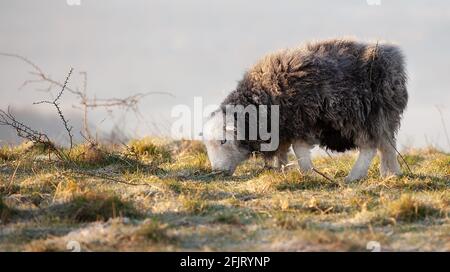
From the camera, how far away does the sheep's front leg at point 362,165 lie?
9344 mm

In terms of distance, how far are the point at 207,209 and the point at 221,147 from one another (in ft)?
8.18

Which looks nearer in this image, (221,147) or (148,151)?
(221,147)

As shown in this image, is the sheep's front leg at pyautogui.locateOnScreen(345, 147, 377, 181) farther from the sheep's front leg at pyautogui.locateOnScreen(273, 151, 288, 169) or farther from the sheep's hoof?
the sheep's front leg at pyautogui.locateOnScreen(273, 151, 288, 169)

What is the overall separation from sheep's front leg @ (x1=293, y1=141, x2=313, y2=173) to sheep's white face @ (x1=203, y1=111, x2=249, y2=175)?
0.69 metres

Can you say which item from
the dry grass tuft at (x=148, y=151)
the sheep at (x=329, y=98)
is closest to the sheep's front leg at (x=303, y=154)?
the sheep at (x=329, y=98)

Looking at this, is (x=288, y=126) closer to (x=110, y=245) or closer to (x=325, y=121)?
(x=325, y=121)

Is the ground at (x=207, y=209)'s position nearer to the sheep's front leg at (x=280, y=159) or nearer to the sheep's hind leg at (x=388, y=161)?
the sheep's hind leg at (x=388, y=161)

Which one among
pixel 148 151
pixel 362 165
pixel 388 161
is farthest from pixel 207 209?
pixel 148 151

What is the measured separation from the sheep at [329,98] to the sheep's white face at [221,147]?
0.01 m

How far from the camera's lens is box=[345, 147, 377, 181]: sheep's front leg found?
934 centimetres

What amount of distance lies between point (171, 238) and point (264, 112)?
3443 millimetres

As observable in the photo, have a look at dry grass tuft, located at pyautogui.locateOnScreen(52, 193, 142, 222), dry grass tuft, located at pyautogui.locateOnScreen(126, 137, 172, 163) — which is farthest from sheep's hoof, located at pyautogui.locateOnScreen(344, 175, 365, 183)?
dry grass tuft, located at pyautogui.locateOnScreen(52, 193, 142, 222)

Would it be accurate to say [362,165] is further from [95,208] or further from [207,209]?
[95,208]

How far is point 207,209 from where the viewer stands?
23.8 ft
